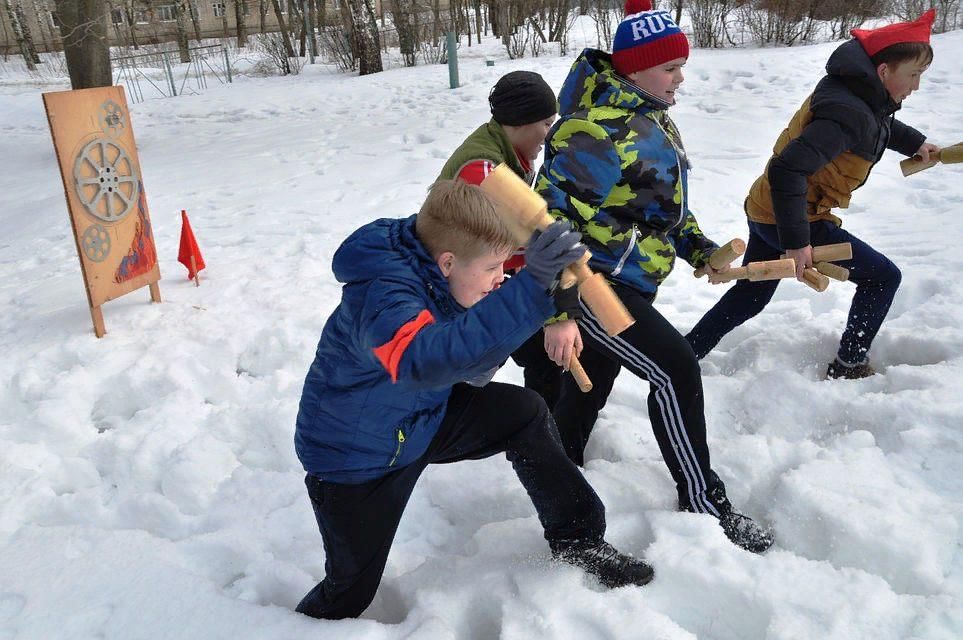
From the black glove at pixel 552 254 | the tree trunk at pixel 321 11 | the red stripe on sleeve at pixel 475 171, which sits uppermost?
the tree trunk at pixel 321 11

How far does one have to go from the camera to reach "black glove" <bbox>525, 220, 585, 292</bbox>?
1518 millimetres

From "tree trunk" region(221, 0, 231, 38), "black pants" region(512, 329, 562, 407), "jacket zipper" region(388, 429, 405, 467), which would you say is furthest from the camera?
"tree trunk" region(221, 0, 231, 38)

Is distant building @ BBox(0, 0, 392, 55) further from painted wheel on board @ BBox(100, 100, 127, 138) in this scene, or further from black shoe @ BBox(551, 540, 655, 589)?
black shoe @ BBox(551, 540, 655, 589)

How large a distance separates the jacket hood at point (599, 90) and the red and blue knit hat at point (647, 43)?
6cm

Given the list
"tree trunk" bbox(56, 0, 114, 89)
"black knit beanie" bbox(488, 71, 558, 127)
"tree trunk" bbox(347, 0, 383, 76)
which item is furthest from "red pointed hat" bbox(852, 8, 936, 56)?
"tree trunk" bbox(347, 0, 383, 76)

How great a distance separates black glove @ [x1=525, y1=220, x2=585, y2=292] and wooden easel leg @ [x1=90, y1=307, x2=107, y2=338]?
3.46 meters

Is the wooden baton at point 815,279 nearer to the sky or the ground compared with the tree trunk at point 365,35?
nearer to the ground

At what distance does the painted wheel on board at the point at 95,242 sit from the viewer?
4094mm

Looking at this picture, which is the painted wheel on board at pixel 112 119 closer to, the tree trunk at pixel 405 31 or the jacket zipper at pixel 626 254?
the jacket zipper at pixel 626 254

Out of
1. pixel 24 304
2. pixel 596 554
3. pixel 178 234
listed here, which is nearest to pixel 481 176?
pixel 596 554

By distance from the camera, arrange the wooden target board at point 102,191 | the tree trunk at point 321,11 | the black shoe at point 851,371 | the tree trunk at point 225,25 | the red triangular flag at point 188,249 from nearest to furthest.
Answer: the black shoe at point 851,371 → the wooden target board at point 102,191 → the red triangular flag at point 188,249 → the tree trunk at point 321,11 → the tree trunk at point 225,25

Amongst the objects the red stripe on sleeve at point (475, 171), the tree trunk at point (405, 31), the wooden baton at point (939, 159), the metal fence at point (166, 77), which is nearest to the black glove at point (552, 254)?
the red stripe on sleeve at point (475, 171)

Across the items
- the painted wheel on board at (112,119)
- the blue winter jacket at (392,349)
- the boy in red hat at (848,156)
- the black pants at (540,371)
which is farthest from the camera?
the painted wheel on board at (112,119)

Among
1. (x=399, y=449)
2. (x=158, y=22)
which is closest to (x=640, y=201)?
(x=399, y=449)
